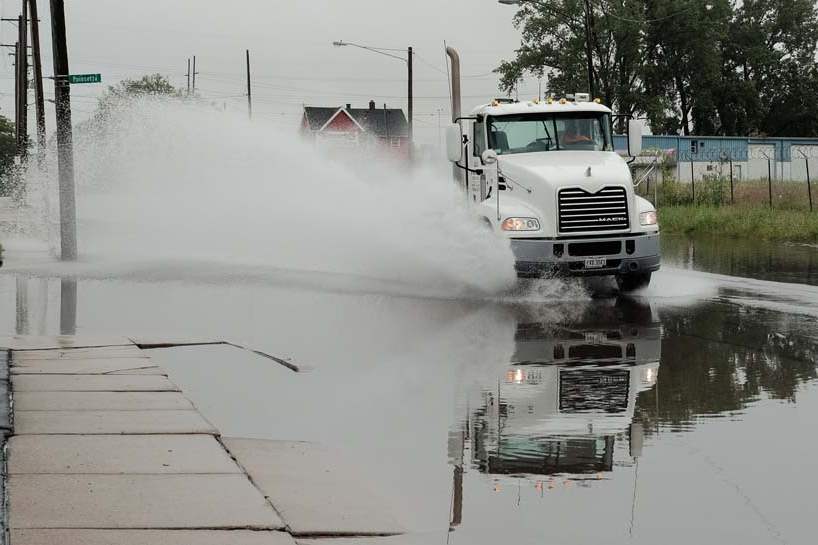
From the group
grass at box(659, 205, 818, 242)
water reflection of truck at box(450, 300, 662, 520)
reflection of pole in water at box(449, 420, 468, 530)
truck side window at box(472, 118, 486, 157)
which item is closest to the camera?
reflection of pole in water at box(449, 420, 468, 530)

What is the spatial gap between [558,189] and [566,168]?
677 mm

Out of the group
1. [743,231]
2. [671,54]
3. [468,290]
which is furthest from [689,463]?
[671,54]

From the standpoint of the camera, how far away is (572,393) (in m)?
9.73

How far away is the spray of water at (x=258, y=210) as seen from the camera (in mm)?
17922

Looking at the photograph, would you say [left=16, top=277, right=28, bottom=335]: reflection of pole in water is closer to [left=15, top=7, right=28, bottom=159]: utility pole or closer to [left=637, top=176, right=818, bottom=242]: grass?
[left=637, top=176, right=818, bottom=242]: grass

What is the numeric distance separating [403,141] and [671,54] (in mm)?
23357

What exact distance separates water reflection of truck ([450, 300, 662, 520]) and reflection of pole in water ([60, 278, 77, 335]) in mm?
4999

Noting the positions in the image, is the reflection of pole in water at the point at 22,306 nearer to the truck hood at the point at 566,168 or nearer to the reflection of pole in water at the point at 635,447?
the truck hood at the point at 566,168

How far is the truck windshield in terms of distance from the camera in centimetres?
1827

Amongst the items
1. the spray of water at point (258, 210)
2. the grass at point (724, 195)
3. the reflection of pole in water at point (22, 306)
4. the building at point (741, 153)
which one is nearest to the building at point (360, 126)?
the building at point (741, 153)

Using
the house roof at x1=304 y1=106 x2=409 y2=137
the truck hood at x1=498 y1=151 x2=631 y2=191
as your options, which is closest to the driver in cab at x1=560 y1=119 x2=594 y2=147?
the truck hood at x1=498 y1=151 x2=631 y2=191

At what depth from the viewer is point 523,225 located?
1666 centimetres

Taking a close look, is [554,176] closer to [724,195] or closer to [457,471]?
[457,471]

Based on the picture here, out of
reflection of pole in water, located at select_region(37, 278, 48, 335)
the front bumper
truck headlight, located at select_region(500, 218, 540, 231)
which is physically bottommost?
reflection of pole in water, located at select_region(37, 278, 48, 335)
